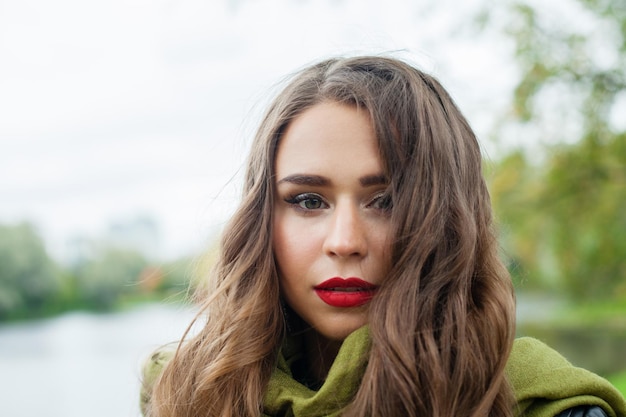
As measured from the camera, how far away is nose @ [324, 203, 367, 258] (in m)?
1.73

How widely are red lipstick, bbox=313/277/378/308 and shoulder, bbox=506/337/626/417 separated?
1.36ft

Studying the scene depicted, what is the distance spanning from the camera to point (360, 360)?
1718 millimetres

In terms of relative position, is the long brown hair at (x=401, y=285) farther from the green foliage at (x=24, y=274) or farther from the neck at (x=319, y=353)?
the green foliage at (x=24, y=274)

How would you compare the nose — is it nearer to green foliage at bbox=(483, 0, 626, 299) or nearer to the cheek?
the cheek

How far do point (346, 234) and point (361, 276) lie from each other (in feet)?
0.39

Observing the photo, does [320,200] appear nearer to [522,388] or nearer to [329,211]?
[329,211]

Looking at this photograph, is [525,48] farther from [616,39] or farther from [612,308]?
[612,308]

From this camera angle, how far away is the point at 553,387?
1722mm

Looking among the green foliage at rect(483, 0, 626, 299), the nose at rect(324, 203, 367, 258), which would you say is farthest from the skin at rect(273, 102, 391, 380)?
the green foliage at rect(483, 0, 626, 299)

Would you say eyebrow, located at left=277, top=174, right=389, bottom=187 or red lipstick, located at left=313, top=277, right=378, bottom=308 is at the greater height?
eyebrow, located at left=277, top=174, right=389, bottom=187

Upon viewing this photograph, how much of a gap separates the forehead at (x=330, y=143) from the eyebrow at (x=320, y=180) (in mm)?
14

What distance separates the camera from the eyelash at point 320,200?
5.91 ft

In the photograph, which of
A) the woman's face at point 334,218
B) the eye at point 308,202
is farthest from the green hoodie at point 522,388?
the eye at point 308,202

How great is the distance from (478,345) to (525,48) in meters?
7.12
